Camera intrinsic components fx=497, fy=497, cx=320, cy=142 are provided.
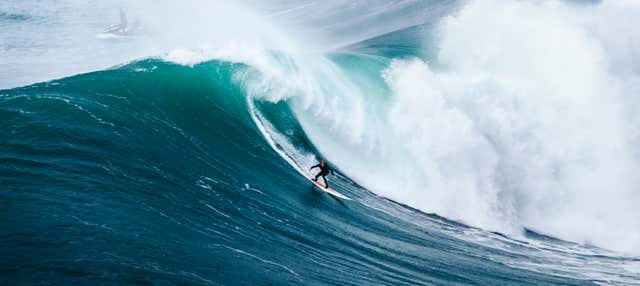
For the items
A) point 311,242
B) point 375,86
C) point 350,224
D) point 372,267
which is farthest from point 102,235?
point 375,86

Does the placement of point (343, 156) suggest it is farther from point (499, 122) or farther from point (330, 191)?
point (499, 122)

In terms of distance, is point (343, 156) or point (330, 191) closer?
point (330, 191)

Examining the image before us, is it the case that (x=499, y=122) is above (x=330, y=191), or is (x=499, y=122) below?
above

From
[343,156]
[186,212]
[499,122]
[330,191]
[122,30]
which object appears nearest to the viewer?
[186,212]

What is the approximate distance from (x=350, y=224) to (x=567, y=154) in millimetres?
10183

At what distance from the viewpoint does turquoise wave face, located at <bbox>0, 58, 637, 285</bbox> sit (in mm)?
8953

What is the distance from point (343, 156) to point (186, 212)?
8204 mm

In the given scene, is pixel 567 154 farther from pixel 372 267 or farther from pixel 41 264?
pixel 41 264

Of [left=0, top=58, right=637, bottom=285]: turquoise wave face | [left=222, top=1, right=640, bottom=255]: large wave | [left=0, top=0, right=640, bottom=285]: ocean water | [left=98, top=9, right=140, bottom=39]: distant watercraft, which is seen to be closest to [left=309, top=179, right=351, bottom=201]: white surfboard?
[left=0, top=58, right=637, bottom=285]: turquoise wave face

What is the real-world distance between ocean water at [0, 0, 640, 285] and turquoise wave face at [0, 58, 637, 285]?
6cm

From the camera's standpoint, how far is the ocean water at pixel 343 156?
32.9 feet

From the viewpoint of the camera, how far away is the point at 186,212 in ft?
36.5

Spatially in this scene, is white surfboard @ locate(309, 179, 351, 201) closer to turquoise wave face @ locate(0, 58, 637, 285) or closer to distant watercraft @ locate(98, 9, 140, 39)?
turquoise wave face @ locate(0, 58, 637, 285)

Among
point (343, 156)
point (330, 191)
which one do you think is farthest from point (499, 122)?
point (330, 191)
